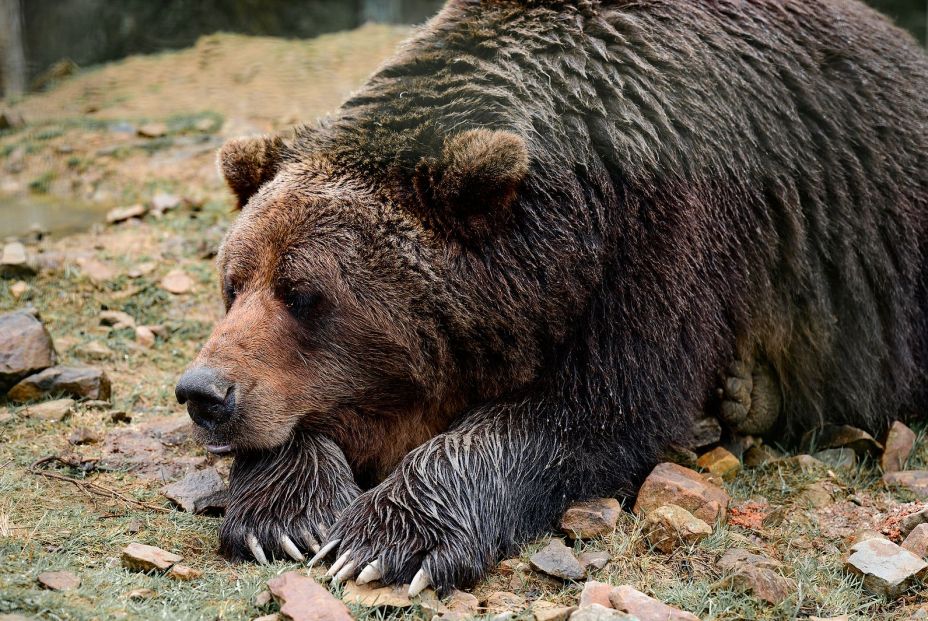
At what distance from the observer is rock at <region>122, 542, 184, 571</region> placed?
3578mm

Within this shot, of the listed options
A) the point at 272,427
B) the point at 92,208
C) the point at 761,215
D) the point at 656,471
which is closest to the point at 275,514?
the point at 272,427

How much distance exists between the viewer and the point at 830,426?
213 inches

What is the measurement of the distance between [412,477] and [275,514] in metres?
0.56

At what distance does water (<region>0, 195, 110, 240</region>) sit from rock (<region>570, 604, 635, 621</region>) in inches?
222

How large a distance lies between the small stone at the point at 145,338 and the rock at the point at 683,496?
3.14 meters

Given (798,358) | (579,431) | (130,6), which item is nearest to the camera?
(579,431)

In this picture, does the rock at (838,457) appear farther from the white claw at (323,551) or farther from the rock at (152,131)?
the rock at (152,131)

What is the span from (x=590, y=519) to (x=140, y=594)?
70.3 inches

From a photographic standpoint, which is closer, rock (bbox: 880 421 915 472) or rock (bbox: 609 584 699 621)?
rock (bbox: 609 584 699 621)

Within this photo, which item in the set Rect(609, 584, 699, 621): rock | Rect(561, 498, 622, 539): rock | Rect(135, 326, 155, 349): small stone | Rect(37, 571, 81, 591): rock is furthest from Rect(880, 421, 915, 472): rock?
Rect(135, 326, 155, 349): small stone

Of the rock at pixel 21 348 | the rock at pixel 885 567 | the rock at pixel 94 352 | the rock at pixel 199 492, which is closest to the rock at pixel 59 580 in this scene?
the rock at pixel 199 492

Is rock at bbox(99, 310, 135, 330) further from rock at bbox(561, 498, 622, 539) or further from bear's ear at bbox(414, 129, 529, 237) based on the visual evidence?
→ rock at bbox(561, 498, 622, 539)

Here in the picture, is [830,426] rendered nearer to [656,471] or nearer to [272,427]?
[656,471]

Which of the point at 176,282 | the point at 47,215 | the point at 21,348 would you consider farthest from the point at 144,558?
the point at 47,215
